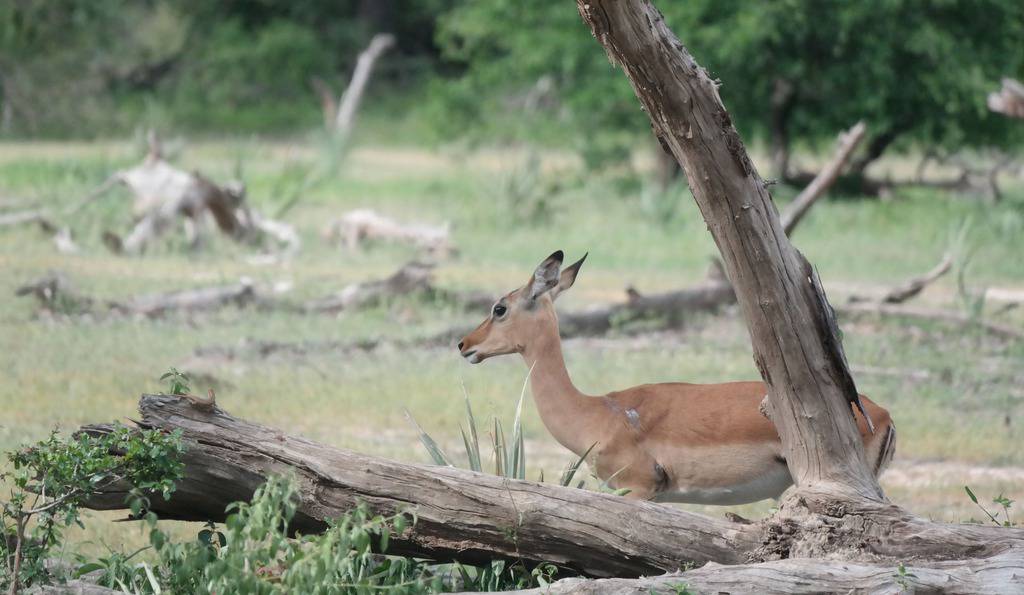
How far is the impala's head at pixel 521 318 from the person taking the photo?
5.83 m

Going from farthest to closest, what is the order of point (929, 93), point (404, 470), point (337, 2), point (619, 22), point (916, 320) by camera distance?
1. point (337, 2)
2. point (929, 93)
3. point (916, 320)
4. point (404, 470)
5. point (619, 22)

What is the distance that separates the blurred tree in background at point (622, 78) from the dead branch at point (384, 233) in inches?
158

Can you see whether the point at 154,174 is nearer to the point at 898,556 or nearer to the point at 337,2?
the point at 898,556

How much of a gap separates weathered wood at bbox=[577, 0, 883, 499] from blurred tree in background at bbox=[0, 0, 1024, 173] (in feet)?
22.4

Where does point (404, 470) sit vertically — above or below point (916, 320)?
above

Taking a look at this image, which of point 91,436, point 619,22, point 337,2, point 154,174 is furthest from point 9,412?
point 337,2

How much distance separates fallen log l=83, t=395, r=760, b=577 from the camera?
14.3 ft

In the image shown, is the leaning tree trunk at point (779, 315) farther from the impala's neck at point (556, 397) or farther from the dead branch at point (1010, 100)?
the dead branch at point (1010, 100)

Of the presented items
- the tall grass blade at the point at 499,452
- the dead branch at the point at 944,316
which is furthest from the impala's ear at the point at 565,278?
the dead branch at the point at 944,316

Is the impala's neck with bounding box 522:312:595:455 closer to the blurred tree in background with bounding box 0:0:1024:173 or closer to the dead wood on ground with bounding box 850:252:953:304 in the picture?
the dead wood on ground with bounding box 850:252:953:304

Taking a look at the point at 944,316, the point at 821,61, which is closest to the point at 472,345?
the point at 944,316

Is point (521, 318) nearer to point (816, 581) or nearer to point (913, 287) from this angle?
point (816, 581)

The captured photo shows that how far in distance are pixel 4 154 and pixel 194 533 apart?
17.2 m

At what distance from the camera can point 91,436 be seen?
428 centimetres
